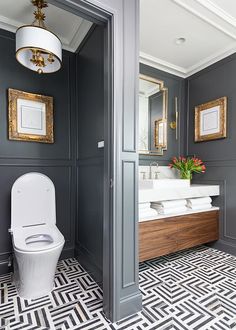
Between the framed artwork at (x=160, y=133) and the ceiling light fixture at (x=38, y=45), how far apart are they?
56.8 inches

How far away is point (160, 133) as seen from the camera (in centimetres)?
273

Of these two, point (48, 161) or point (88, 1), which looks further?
point (48, 161)

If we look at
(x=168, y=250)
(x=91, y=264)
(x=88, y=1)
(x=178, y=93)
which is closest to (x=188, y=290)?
(x=168, y=250)

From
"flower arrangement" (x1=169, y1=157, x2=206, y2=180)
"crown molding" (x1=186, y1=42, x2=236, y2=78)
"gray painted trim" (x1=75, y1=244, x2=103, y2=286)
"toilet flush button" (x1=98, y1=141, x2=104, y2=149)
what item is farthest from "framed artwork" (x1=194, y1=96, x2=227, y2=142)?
"gray painted trim" (x1=75, y1=244, x2=103, y2=286)

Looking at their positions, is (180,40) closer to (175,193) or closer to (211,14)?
(211,14)

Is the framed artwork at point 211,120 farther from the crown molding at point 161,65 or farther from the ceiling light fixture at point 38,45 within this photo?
the ceiling light fixture at point 38,45

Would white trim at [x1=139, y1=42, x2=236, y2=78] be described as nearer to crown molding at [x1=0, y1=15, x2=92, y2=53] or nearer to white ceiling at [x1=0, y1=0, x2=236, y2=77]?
white ceiling at [x1=0, y1=0, x2=236, y2=77]

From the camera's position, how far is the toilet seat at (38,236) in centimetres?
163

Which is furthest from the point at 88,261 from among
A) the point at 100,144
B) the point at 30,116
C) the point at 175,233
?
the point at 30,116

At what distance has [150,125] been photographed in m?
2.69

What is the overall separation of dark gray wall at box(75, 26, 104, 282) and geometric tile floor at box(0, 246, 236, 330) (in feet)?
0.83

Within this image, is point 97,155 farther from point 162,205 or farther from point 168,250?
point 168,250

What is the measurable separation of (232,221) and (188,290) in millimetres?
1100

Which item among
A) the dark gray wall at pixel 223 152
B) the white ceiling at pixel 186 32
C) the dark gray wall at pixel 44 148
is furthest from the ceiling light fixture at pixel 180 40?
the dark gray wall at pixel 44 148
